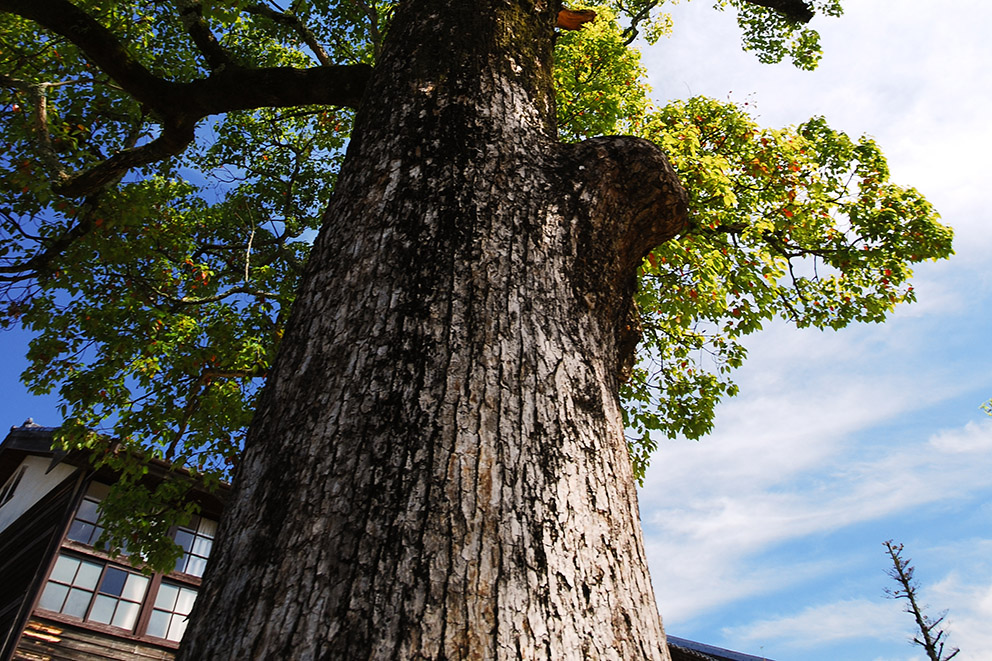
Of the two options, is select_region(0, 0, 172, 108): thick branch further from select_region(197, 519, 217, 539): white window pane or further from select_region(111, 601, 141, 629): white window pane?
select_region(197, 519, 217, 539): white window pane

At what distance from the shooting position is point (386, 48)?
2506 millimetres

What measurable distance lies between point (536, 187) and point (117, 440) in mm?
8017

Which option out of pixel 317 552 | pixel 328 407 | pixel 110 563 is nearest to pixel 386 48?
pixel 328 407

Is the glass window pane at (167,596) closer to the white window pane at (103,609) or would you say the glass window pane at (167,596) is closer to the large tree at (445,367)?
the white window pane at (103,609)

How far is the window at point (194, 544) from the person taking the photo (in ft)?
38.9

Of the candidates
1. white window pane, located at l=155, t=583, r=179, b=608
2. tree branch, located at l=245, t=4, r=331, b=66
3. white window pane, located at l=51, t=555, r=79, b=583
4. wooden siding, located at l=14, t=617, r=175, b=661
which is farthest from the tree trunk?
white window pane, located at l=155, t=583, r=179, b=608

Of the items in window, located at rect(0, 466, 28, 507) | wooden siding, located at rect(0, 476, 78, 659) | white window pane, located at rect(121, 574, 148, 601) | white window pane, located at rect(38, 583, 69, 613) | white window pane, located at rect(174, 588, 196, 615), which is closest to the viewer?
wooden siding, located at rect(0, 476, 78, 659)

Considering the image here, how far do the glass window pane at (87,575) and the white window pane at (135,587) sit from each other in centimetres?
53

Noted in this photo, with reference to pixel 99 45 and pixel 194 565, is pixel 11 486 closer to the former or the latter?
pixel 194 565

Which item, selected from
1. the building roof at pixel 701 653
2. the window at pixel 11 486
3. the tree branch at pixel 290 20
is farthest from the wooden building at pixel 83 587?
the building roof at pixel 701 653

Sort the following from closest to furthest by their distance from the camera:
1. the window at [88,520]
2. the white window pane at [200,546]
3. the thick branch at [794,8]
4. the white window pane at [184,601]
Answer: the thick branch at [794,8] < the window at [88,520] < the white window pane at [184,601] < the white window pane at [200,546]

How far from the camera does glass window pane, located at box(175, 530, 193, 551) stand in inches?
469

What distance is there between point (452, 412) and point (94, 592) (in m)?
12.9

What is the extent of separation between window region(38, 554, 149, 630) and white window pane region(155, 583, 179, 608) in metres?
0.30
